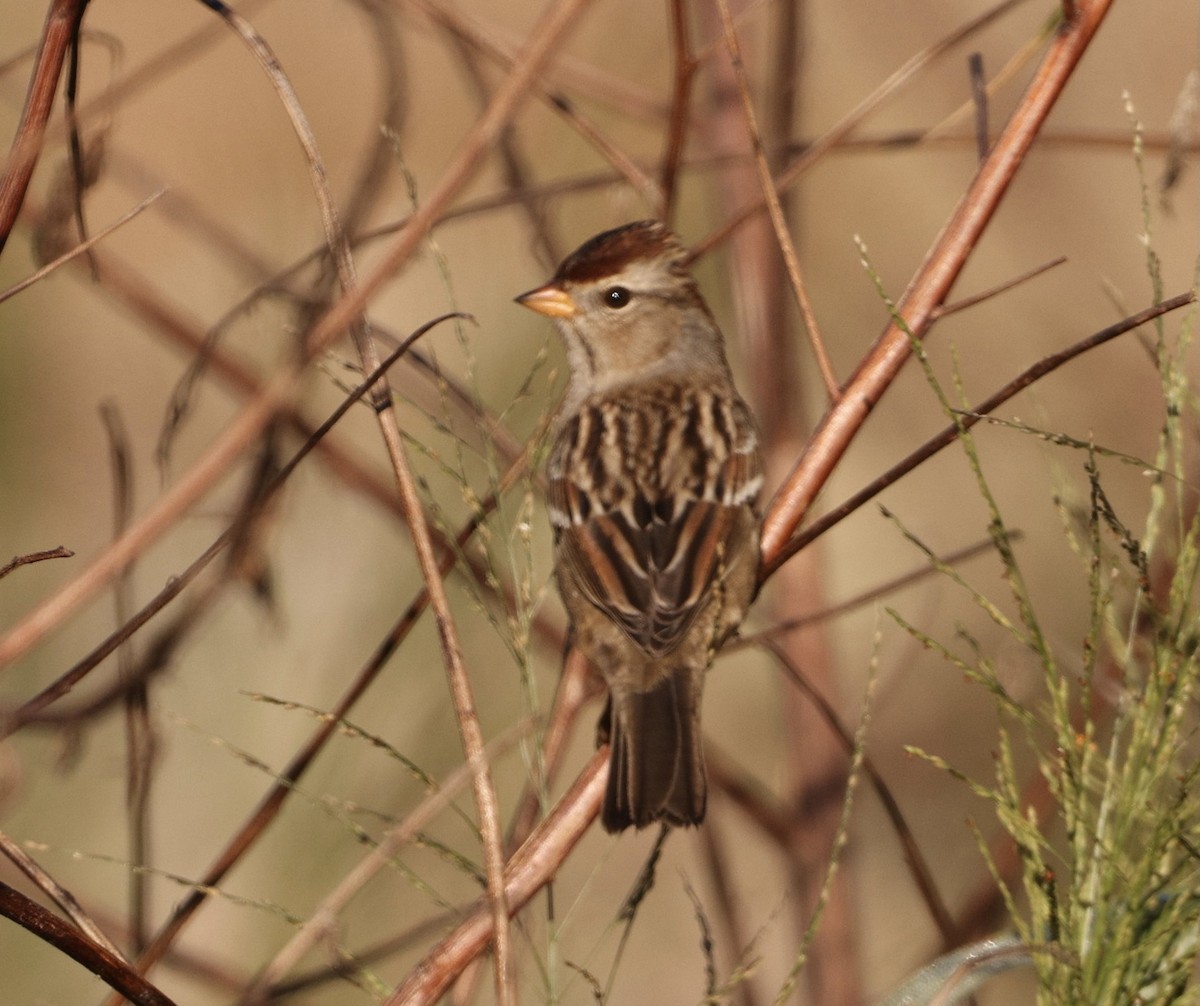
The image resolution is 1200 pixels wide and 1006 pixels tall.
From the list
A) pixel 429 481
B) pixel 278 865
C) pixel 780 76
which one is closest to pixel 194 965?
pixel 278 865

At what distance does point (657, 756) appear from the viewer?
8.04 ft

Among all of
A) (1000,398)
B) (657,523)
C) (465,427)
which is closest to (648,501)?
(657,523)

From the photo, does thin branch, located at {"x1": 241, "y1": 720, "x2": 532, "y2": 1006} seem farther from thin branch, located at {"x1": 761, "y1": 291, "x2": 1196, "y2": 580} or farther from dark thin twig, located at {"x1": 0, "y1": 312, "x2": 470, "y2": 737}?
thin branch, located at {"x1": 761, "y1": 291, "x2": 1196, "y2": 580}

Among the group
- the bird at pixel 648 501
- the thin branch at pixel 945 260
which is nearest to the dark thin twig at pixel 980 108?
the thin branch at pixel 945 260

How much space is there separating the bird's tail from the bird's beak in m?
1.09

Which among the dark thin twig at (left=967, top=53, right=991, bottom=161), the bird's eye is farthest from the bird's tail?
the bird's eye

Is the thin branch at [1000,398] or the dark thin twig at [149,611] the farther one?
the thin branch at [1000,398]

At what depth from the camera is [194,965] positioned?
2.82 metres

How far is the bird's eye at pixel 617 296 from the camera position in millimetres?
3604

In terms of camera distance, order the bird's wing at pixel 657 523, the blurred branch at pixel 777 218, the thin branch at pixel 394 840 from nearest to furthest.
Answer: the thin branch at pixel 394 840 < the blurred branch at pixel 777 218 < the bird's wing at pixel 657 523

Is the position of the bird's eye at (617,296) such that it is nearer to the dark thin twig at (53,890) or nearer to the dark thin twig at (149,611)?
the dark thin twig at (149,611)

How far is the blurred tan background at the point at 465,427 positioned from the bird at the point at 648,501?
199 mm

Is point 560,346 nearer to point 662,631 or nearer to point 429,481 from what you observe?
point 429,481

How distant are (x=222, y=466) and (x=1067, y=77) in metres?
1.32
